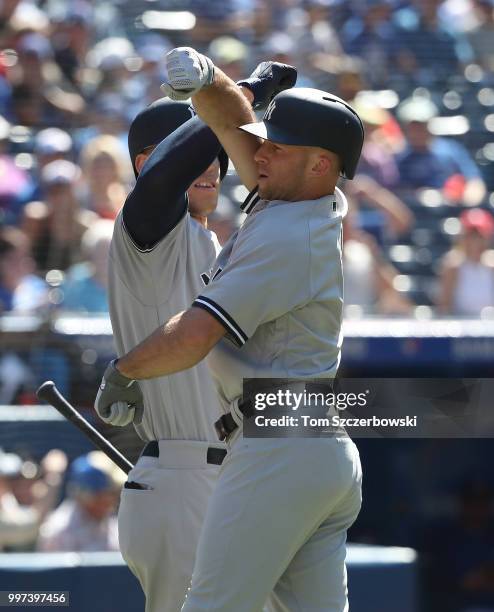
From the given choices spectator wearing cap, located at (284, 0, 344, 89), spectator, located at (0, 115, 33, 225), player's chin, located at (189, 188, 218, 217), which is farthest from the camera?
spectator wearing cap, located at (284, 0, 344, 89)

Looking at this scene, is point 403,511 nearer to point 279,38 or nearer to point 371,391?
point 371,391

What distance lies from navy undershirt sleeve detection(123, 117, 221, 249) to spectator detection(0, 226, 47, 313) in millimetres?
3202

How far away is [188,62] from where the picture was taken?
2.87m

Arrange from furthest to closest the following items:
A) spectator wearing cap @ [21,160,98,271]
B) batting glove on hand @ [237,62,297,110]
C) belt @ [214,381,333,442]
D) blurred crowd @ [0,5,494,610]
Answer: spectator wearing cap @ [21,160,98,271] < blurred crowd @ [0,5,494,610] < batting glove on hand @ [237,62,297,110] < belt @ [214,381,333,442]

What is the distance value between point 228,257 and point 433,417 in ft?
7.93

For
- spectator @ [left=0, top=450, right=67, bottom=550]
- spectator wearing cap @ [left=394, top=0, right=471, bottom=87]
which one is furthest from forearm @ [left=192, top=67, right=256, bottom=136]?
spectator wearing cap @ [left=394, top=0, right=471, bottom=87]

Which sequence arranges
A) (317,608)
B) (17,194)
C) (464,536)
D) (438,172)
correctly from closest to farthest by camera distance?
1. (317,608)
2. (464,536)
3. (17,194)
4. (438,172)

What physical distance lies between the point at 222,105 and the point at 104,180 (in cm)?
385

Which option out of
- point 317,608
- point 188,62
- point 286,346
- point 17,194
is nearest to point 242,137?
point 188,62

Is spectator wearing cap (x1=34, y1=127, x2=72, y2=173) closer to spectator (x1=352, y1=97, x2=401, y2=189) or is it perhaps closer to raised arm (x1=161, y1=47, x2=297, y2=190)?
spectator (x1=352, y1=97, x2=401, y2=189)

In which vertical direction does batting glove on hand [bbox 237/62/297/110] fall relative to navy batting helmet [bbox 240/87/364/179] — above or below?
above

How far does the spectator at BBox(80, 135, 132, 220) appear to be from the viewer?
6789mm

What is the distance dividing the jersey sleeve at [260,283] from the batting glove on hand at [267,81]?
64cm

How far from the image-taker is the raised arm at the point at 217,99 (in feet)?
9.42
